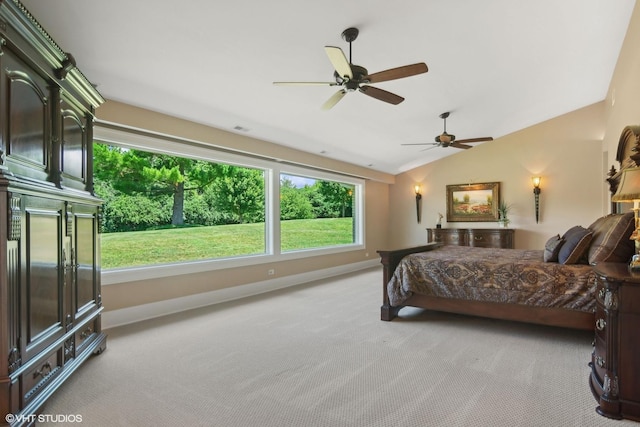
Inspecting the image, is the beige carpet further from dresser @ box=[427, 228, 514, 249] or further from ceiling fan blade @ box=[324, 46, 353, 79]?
dresser @ box=[427, 228, 514, 249]

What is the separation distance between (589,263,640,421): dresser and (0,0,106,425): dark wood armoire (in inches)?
129

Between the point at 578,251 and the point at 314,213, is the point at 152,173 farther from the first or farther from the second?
the point at 578,251

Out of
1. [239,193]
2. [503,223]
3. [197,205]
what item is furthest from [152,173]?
[503,223]

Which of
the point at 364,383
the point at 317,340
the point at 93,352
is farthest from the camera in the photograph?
the point at 317,340

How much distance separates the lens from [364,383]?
2355mm

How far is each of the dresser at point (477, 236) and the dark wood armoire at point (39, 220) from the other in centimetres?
608

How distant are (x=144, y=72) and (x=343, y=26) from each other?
6.32ft

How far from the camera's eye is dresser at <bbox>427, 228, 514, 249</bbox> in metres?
6.93

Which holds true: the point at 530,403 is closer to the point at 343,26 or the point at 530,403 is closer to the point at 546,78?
the point at 343,26

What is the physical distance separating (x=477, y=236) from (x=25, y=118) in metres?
7.32

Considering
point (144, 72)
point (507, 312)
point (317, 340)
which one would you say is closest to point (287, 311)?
point (317, 340)

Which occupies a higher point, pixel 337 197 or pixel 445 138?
pixel 445 138

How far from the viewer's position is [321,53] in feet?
10.6

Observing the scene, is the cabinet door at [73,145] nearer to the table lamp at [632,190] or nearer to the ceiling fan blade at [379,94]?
the ceiling fan blade at [379,94]
